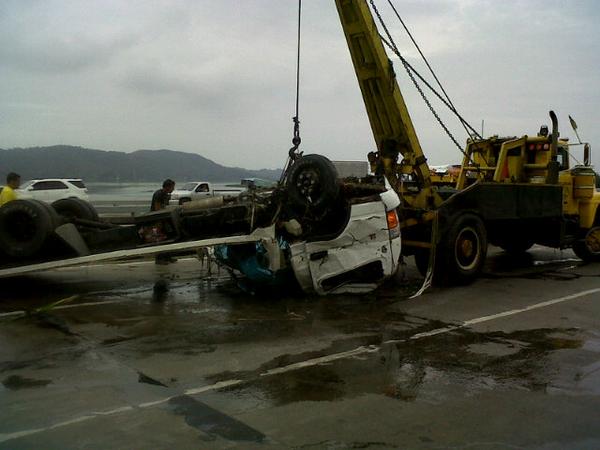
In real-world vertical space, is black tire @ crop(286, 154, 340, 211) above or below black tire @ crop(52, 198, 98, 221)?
above

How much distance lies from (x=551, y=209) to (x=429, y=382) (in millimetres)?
7198

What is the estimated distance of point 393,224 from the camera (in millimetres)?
8570

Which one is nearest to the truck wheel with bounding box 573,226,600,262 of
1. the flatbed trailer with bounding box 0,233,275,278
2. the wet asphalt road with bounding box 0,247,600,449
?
the wet asphalt road with bounding box 0,247,600,449

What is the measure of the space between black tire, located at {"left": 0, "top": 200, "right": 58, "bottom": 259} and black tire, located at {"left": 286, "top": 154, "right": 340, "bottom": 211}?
3.33 meters

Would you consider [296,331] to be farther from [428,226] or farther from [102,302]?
[428,226]

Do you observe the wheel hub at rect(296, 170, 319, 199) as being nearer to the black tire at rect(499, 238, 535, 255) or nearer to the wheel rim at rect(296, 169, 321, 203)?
the wheel rim at rect(296, 169, 321, 203)

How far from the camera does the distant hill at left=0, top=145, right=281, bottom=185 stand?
37062 mm

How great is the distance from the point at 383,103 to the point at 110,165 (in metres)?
41.6

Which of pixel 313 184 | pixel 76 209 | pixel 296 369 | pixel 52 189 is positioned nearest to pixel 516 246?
pixel 313 184

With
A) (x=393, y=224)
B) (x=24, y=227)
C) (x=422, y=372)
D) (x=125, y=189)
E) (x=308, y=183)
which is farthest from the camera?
(x=125, y=189)

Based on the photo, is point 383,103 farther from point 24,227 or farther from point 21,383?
point 21,383

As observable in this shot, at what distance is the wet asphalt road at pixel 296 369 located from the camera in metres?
3.99

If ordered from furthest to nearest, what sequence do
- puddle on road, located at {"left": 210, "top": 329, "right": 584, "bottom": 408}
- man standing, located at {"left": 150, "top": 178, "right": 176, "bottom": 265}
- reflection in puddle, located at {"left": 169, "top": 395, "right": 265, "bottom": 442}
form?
man standing, located at {"left": 150, "top": 178, "right": 176, "bottom": 265} → puddle on road, located at {"left": 210, "top": 329, "right": 584, "bottom": 408} → reflection in puddle, located at {"left": 169, "top": 395, "right": 265, "bottom": 442}

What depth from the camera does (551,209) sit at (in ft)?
36.6
